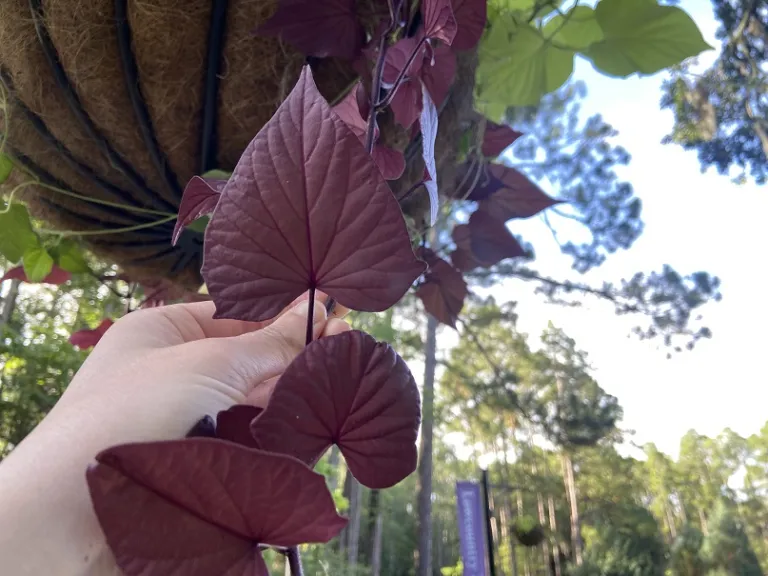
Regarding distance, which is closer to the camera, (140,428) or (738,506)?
(140,428)

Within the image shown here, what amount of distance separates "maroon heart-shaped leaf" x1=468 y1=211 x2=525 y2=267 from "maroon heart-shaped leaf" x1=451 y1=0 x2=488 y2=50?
0.12 meters

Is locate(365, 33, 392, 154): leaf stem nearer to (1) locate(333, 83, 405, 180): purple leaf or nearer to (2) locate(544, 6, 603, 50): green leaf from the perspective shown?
(1) locate(333, 83, 405, 180): purple leaf

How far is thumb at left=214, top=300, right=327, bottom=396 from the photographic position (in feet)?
0.57

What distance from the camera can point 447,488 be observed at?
38.8 feet

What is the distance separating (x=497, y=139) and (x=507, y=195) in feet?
0.15

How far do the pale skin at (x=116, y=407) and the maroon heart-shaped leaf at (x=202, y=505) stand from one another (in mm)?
31

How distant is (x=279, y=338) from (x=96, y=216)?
28cm

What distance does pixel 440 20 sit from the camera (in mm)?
191

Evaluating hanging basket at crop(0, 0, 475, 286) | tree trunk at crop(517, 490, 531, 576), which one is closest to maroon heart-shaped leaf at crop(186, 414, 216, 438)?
hanging basket at crop(0, 0, 475, 286)

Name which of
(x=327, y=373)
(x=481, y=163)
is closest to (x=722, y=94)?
(x=481, y=163)

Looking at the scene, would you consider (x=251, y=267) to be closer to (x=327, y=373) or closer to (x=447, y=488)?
(x=327, y=373)

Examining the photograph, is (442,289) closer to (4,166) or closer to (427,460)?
(4,166)

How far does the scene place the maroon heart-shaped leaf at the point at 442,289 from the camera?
36cm

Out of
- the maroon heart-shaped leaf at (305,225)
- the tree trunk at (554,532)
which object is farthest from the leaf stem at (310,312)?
the tree trunk at (554,532)
